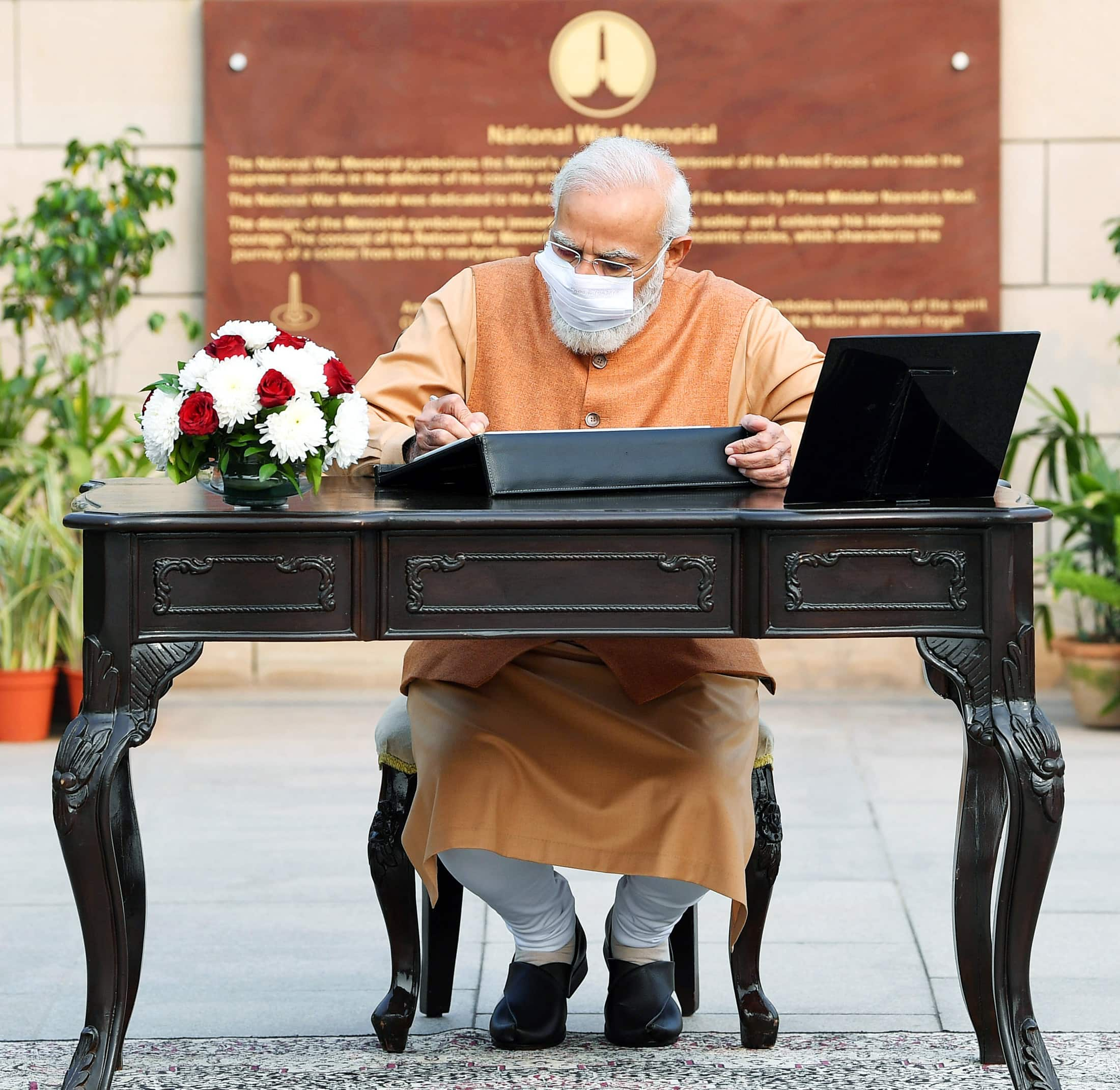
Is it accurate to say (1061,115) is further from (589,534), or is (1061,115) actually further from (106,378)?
(589,534)

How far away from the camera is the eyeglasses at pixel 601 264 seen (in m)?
2.99

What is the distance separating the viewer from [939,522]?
243 centimetres

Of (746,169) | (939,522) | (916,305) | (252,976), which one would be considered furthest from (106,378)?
(939,522)

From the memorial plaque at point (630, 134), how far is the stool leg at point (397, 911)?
356cm

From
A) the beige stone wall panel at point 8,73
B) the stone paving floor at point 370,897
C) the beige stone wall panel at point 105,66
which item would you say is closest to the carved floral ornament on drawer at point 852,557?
the stone paving floor at point 370,897

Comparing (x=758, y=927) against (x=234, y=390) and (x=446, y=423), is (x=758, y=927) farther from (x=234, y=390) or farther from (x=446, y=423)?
(x=234, y=390)

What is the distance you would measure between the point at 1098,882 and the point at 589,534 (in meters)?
2.13

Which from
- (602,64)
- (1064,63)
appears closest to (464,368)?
(602,64)

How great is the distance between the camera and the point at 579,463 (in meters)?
2.60

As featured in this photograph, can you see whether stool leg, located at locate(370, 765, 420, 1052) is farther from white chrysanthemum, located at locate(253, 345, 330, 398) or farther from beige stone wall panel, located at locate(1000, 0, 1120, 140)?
beige stone wall panel, located at locate(1000, 0, 1120, 140)

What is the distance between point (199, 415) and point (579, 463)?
1.93ft

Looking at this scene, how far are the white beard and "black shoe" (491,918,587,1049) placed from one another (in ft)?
3.66

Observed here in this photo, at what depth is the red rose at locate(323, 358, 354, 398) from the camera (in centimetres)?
248

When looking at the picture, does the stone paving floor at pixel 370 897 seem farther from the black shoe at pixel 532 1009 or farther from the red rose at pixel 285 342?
the red rose at pixel 285 342
